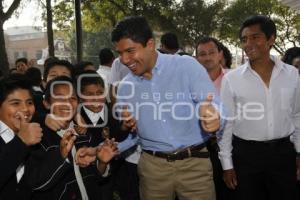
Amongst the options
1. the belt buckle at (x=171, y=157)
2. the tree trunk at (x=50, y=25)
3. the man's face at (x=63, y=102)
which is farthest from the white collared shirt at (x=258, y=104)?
the tree trunk at (x=50, y=25)

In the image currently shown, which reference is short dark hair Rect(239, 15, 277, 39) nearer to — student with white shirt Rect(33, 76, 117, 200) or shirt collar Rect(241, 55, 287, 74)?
shirt collar Rect(241, 55, 287, 74)

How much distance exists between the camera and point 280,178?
3188 millimetres

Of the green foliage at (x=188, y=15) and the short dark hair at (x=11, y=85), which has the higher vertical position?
the green foliage at (x=188, y=15)

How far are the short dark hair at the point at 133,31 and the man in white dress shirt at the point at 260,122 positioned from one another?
100cm

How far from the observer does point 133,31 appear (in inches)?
103

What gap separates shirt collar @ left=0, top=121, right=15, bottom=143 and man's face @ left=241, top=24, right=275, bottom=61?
2038 mm

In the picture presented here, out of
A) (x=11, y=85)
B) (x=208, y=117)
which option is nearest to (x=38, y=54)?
(x=11, y=85)

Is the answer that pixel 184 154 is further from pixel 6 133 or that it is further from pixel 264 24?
pixel 264 24

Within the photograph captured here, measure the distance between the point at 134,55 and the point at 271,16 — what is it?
20771 millimetres

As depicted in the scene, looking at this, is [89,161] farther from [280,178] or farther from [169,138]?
[280,178]

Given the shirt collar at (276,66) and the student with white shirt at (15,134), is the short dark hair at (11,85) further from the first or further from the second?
the shirt collar at (276,66)

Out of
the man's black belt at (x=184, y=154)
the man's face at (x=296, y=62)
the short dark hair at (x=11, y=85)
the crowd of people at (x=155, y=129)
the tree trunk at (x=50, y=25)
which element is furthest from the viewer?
the tree trunk at (x=50, y=25)

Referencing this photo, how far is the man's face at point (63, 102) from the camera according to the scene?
2869 millimetres

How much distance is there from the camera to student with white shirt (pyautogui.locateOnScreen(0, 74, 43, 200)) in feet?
6.61
